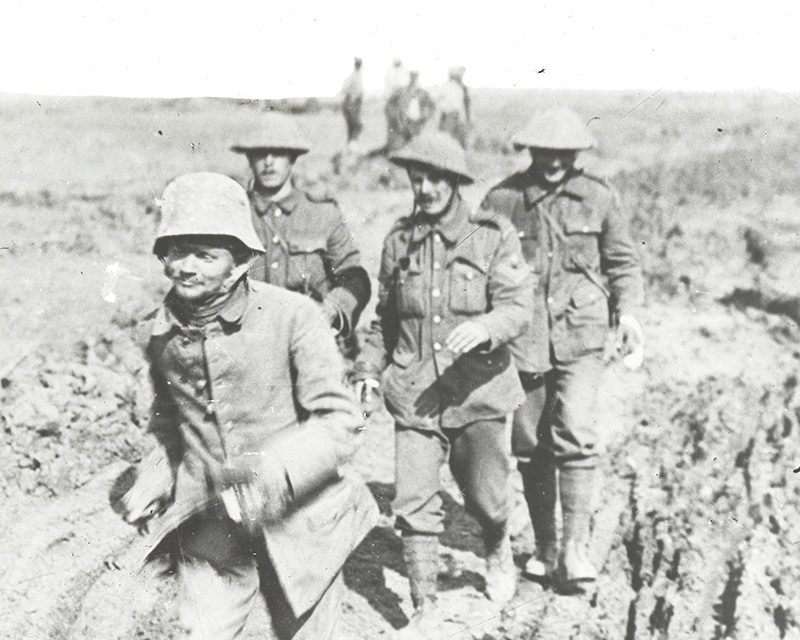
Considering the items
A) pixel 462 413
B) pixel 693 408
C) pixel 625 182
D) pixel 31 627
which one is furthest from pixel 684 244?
pixel 31 627

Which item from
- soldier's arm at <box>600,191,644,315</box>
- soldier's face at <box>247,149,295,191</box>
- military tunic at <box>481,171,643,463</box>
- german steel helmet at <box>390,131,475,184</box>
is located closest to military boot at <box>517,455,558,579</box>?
military tunic at <box>481,171,643,463</box>

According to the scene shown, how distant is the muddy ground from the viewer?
537 centimetres

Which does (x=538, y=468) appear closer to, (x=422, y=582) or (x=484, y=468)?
(x=484, y=468)

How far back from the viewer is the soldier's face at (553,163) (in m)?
5.64

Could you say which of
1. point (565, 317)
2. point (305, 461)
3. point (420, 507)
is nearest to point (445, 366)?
point (420, 507)

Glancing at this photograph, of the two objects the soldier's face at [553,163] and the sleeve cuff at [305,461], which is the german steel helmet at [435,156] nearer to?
the soldier's face at [553,163]

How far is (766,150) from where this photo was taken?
15.5m

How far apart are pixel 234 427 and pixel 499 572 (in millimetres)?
2441

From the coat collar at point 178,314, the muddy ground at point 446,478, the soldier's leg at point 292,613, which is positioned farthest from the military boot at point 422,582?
the coat collar at point 178,314

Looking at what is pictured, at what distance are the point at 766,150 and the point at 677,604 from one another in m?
11.6

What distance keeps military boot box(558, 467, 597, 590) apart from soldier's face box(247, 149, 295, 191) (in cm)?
226

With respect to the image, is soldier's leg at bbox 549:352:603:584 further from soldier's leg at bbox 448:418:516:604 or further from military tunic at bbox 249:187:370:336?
military tunic at bbox 249:187:370:336

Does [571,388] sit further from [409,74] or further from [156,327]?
[409,74]

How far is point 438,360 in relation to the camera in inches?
194
